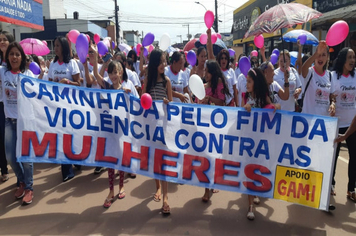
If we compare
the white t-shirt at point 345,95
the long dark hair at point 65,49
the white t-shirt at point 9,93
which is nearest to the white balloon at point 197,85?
the white t-shirt at point 345,95

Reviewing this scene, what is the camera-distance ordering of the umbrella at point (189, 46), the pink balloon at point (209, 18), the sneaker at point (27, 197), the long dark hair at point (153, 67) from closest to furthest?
1. the long dark hair at point (153, 67)
2. the sneaker at point (27, 197)
3. the pink balloon at point (209, 18)
4. the umbrella at point (189, 46)

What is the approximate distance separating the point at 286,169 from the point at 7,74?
345cm

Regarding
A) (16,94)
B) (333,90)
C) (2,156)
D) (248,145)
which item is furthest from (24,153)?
(333,90)

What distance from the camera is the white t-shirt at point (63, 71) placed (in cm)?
411

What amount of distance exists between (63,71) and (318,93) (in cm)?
344

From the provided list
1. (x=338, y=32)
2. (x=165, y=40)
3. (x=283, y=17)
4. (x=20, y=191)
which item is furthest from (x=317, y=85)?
(x=20, y=191)

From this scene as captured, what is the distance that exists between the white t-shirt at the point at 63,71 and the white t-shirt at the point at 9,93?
0.61 metres

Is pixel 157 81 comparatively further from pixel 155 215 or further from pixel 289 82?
pixel 289 82

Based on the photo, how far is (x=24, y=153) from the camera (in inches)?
128

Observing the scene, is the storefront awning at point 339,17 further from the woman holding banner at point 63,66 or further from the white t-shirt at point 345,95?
the woman holding banner at point 63,66

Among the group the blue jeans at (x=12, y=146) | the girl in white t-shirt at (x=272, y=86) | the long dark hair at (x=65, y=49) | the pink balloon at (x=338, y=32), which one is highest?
the pink balloon at (x=338, y=32)

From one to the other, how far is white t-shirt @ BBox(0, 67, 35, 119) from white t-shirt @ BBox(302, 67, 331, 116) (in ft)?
11.9

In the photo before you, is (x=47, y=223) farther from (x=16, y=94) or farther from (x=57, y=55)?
(x=57, y=55)

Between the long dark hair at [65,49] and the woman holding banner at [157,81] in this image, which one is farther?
the long dark hair at [65,49]
